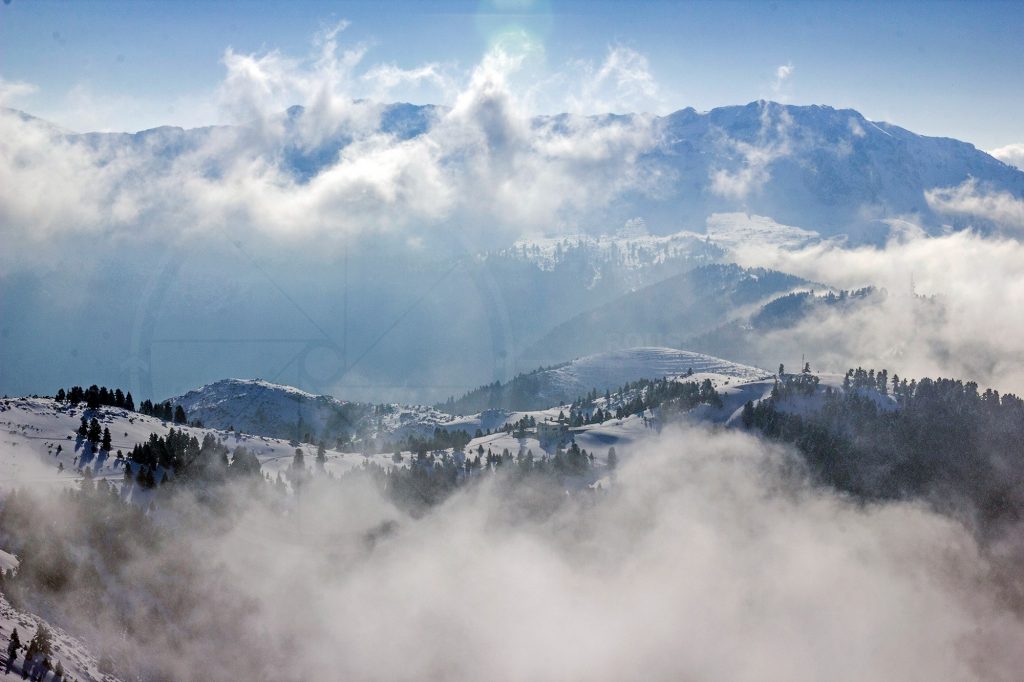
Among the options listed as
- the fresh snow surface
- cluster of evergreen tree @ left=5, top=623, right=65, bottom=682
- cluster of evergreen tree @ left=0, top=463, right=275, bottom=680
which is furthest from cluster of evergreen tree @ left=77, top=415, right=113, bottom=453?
cluster of evergreen tree @ left=5, top=623, right=65, bottom=682

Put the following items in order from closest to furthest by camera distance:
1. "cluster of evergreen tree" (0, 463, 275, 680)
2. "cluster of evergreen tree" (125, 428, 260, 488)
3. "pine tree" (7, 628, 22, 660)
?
"pine tree" (7, 628, 22, 660) → "cluster of evergreen tree" (0, 463, 275, 680) → "cluster of evergreen tree" (125, 428, 260, 488)

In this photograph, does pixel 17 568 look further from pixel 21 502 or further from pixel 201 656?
pixel 201 656

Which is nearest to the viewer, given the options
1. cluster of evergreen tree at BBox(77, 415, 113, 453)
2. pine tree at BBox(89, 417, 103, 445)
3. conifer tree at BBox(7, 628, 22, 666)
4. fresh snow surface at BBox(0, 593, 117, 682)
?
conifer tree at BBox(7, 628, 22, 666)

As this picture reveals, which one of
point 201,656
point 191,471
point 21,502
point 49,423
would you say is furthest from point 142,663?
point 49,423

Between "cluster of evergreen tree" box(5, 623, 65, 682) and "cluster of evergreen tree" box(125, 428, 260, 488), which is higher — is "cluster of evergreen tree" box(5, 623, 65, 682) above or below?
below

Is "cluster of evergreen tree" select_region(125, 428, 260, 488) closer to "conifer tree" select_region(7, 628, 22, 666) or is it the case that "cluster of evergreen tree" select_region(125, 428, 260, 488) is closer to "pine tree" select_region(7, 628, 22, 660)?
"pine tree" select_region(7, 628, 22, 660)

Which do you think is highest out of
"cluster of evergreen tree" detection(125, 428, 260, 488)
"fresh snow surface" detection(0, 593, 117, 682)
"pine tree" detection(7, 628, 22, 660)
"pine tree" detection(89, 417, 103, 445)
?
"pine tree" detection(89, 417, 103, 445)

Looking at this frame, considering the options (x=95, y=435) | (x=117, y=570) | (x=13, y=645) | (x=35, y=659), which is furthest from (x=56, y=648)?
(x=95, y=435)

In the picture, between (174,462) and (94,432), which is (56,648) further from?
(94,432)

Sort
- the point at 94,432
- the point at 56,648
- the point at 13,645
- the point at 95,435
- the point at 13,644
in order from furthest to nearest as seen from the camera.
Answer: the point at 94,432
the point at 95,435
the point at 56,648
the point at 13,644
the point at 13,645

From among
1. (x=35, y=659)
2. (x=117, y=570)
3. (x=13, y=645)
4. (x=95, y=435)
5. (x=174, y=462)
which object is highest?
(x=95, y=435)

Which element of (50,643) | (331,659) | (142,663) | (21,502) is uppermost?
(21,502)
